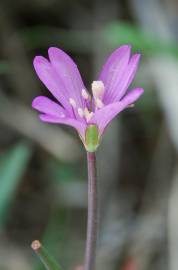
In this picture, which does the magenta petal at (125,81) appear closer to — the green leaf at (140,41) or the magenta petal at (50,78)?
the magenta petal at (50,78)

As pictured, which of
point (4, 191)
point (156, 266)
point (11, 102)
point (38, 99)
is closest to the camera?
point (38, 99)

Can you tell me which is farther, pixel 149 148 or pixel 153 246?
pixel 149 148

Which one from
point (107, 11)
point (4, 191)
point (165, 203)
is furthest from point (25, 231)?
point (107, 11)

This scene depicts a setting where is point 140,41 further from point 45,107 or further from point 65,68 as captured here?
point 45,107

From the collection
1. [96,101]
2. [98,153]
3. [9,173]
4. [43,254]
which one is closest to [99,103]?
[96,101]

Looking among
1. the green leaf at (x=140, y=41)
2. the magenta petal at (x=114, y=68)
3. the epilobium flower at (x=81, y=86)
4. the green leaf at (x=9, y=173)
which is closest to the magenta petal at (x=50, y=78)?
the epilobium flower at (x=81, y=86)

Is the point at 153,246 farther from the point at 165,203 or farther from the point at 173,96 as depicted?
the point at 173,96

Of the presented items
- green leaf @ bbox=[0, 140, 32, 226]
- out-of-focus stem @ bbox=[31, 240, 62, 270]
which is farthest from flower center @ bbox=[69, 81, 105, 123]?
green leaf @ bbox=[0, 140, 32, 226]
